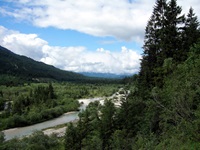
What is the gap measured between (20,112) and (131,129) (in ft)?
235

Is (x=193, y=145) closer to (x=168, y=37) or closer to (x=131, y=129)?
(x=168, y=37)

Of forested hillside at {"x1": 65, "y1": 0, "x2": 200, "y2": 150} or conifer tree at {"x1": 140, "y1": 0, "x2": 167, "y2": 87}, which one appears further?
conifer tree at {"x1": 140, "y1": 0, "x2": 167, "y2": 87}

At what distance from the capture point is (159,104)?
1591 cm

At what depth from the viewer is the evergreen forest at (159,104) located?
45.0 ft

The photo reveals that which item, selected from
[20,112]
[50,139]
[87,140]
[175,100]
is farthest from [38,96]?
[175,100]

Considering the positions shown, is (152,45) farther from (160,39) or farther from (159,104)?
(159,104)

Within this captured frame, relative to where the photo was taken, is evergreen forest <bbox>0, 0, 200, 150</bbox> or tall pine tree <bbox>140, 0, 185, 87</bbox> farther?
tall pine tree <bbox>140, 0, 185, 87</bbox>

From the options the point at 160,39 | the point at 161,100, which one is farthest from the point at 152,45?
the point at 161,100

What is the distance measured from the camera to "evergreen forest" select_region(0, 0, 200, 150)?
13.7m

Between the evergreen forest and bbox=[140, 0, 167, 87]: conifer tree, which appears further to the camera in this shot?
bbox=[140, 0, 167, 87]: conifer tree

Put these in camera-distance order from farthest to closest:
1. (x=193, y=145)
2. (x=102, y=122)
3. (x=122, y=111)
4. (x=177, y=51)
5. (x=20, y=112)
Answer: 1. (x=20, y=112)
2. (x=102, y=122)
3. (x=122, y=111)
4. (x=177, y=51)
5. (x=193, y=145)

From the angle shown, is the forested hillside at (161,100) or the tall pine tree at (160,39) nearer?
the forested hillside at (161,100)

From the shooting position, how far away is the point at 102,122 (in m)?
44.3

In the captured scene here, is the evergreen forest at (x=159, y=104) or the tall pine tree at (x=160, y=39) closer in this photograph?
the evergreen forest at (x=159, y=104)
